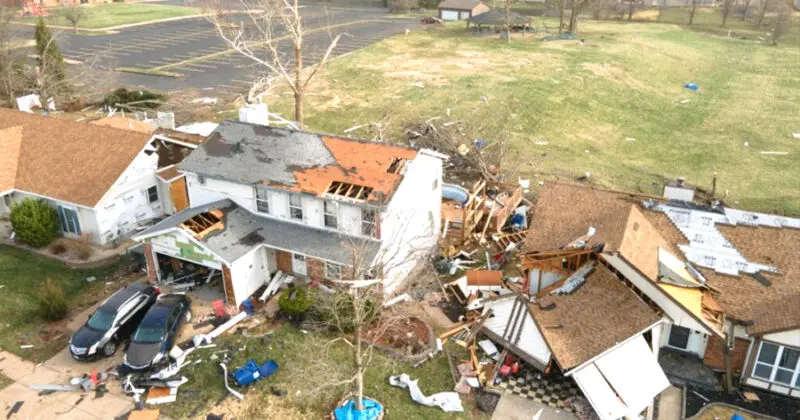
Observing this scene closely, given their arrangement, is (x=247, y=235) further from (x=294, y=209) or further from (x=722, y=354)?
(x=722, y=354)

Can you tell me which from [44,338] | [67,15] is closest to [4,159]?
[44,338]

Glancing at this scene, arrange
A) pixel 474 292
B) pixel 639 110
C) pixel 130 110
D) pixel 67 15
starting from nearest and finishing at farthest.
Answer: pixel 474 292
pixel 130 110
pixel 639 110
pixel 67 15

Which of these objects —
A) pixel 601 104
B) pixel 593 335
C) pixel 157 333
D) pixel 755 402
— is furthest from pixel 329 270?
pixel 601 104

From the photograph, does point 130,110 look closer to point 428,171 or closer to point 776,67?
point 428,171

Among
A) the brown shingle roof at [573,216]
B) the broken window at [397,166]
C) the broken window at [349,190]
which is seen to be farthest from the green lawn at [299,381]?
the broken window at [397,166]

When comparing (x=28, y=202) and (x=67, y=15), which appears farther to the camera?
(x=67, y=15)

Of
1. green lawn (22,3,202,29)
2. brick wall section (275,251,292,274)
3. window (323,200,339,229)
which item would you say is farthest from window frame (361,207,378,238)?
green lawn (22,3,202,29)
